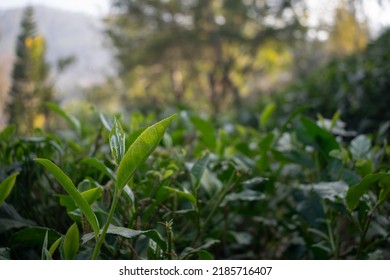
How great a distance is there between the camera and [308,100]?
2.21m

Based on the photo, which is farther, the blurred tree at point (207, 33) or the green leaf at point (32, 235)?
the blurred tree at point (207, 33)

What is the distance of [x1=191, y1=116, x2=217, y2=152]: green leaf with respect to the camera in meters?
0.79

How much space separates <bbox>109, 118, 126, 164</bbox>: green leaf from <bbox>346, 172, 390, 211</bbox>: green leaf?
320mm

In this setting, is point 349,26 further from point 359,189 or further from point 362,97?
point 359,189

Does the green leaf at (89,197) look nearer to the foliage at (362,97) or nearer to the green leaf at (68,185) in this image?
the green leaf at (68,185)

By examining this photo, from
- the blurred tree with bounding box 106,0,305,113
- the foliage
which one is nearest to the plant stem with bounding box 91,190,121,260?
the foliage

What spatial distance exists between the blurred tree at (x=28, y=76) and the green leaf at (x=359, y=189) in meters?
2.54

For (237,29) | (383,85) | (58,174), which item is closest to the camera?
(58,174)

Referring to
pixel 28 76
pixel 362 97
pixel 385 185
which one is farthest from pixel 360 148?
pixel 28 76

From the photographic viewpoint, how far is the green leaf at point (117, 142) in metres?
0.42

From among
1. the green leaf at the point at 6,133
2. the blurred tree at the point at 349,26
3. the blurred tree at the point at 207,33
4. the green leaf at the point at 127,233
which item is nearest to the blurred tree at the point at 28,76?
the green leaf at the point at 6,133
